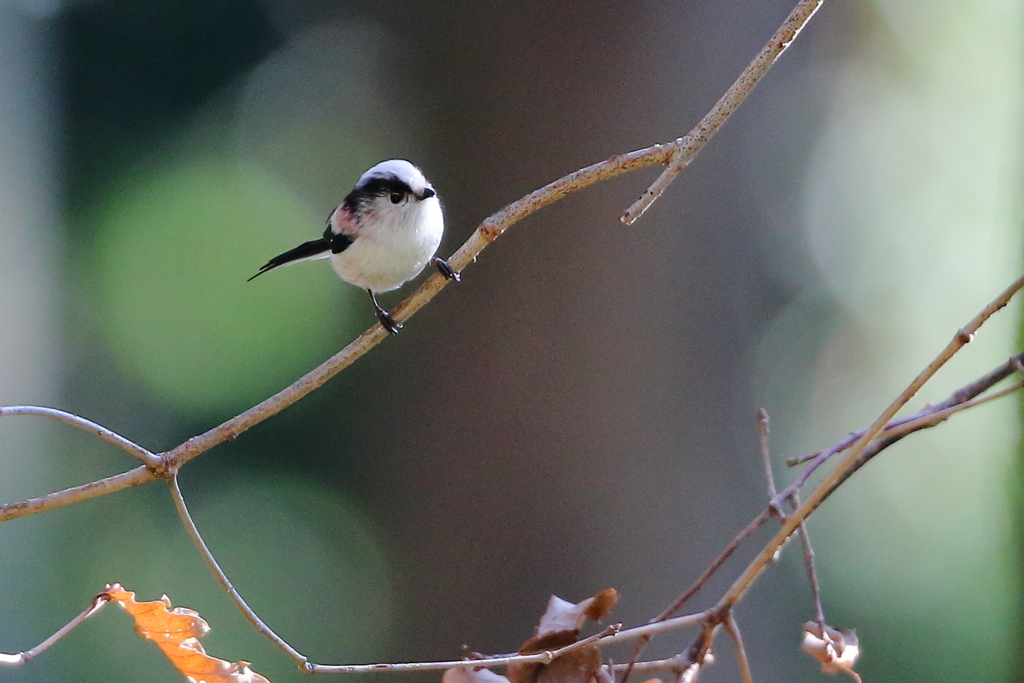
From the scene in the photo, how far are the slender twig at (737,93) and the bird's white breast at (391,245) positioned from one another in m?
0.37

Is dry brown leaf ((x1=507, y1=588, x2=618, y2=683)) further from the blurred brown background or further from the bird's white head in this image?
the blurred brown background

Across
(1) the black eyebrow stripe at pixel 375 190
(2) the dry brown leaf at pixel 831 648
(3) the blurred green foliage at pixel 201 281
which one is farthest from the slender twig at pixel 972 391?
(3) the blurred green foliage at pixel 201 281

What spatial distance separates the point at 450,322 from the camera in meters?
1.12

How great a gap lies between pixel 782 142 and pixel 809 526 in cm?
62

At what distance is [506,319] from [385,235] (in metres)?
0.30

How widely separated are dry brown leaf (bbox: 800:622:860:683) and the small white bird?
0.50 meters

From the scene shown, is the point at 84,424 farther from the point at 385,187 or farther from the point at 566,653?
the point at 385,187

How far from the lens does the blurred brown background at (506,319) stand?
43.5 inches

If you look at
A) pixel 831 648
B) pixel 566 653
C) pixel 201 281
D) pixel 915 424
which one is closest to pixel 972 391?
pixel 915 424

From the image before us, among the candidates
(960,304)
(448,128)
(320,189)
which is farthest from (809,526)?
(320,189)

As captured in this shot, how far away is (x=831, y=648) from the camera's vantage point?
46cm

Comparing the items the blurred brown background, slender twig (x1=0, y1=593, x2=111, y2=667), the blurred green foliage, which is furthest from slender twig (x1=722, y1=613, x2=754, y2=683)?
the blurred green foliage

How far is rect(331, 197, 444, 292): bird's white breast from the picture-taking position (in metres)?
0.83

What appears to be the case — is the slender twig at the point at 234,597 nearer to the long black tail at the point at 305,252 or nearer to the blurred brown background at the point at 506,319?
the long black tail at the point at 305,252
